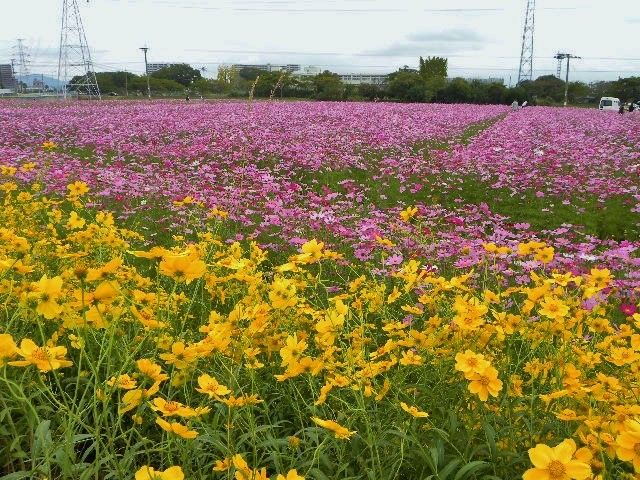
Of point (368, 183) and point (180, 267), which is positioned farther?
point (368, 183)

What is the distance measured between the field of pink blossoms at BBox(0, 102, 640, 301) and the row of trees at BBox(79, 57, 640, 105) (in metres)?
18.6

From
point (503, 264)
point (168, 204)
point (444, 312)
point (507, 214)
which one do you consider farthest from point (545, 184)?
point (444, 312)

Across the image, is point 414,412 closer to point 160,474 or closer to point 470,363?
point 470,363

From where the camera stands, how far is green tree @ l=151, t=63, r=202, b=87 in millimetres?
68938

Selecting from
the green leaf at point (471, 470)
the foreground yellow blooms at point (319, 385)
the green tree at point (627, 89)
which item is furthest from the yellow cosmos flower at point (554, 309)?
the green tree at point (627, 89)

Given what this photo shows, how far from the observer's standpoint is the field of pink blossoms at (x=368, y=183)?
4645mm

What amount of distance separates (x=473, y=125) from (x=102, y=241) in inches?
721

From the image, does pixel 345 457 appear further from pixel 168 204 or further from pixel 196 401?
pixel 168 204

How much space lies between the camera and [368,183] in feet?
28.7

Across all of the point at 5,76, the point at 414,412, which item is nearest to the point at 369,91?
the point at 414,412

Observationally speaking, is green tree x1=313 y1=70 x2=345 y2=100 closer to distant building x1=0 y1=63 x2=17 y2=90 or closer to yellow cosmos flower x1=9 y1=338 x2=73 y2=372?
yellow cosmos flower x1=9 y1=338 x2=73 y2=372

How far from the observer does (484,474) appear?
5.82ft

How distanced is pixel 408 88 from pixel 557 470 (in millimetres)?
45567

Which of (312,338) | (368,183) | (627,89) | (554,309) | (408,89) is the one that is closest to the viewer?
(554,309)
